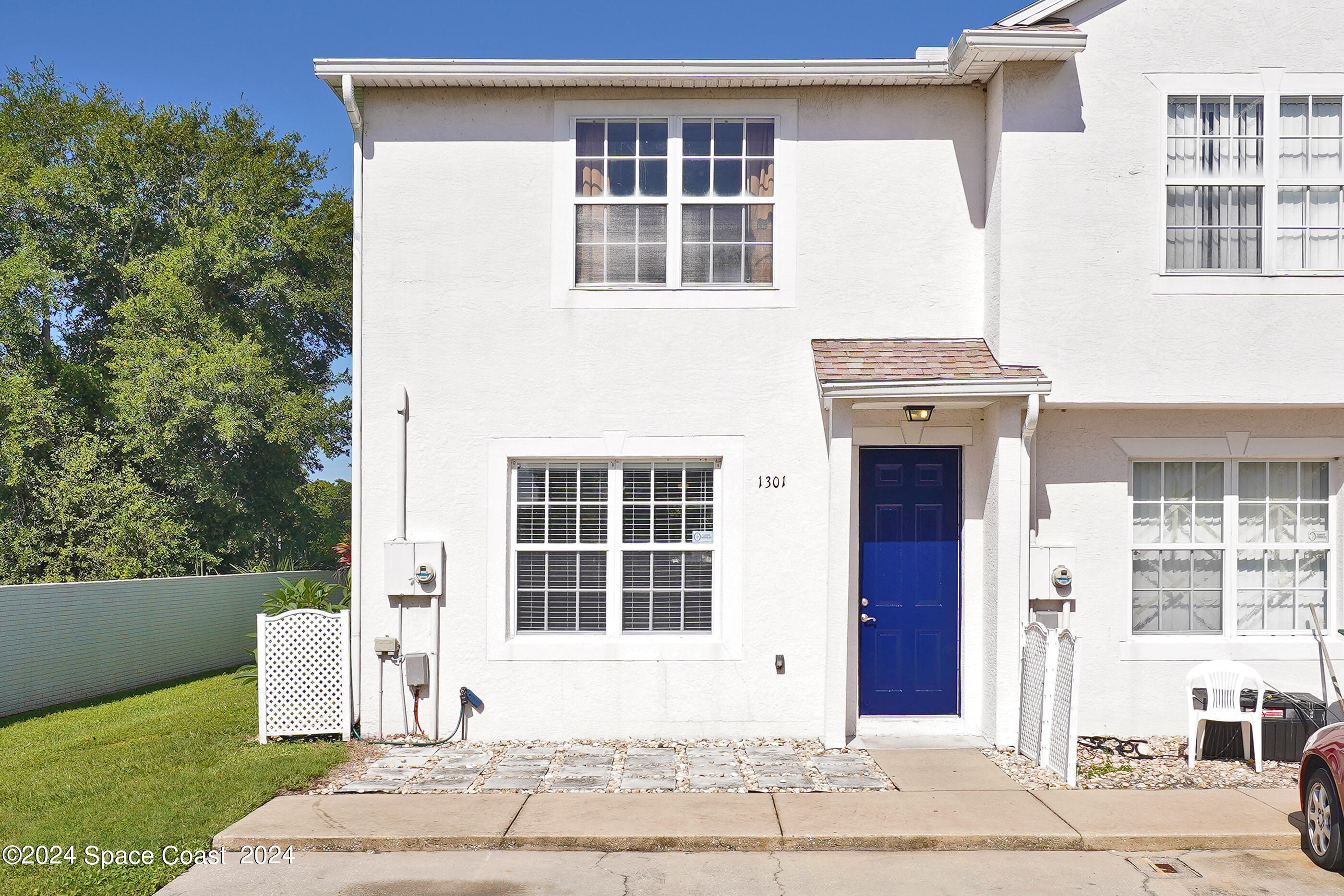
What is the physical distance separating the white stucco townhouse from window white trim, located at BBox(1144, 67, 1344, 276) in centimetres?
3

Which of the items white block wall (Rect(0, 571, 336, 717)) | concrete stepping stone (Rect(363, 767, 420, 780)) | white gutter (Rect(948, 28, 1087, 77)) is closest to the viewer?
concrete stepping stone (Rect(363, 767, 420, 780))

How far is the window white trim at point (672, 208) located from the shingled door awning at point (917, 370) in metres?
0.78

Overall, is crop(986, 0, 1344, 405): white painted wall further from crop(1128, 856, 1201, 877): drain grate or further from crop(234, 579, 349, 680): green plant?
crop(234, 579, 349, 680): green plant

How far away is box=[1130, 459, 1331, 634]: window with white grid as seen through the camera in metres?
8.99

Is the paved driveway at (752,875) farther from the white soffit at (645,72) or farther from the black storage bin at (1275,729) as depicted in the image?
the white soffit at (645,72)

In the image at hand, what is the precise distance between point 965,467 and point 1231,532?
2.45m

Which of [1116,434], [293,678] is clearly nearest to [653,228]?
[1116,434]

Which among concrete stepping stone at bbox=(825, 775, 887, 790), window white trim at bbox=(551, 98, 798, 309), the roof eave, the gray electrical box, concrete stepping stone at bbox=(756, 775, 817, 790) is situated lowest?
concrete stepping stone at bbox=(756, 775, 817, 790)

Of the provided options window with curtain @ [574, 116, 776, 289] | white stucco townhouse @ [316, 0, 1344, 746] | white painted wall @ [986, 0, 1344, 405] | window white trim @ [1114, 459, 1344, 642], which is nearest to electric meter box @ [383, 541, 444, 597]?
white stucco townhouse @ [316, 0, 1344, 746]

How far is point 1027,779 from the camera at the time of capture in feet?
24.9

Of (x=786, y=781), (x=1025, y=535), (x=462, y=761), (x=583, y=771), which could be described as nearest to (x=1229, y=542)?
(x=1025, y=535)

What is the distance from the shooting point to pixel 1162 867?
6.04 m

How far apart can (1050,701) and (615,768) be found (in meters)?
A: 3.51

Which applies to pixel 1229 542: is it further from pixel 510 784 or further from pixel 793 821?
pixel 510 784
